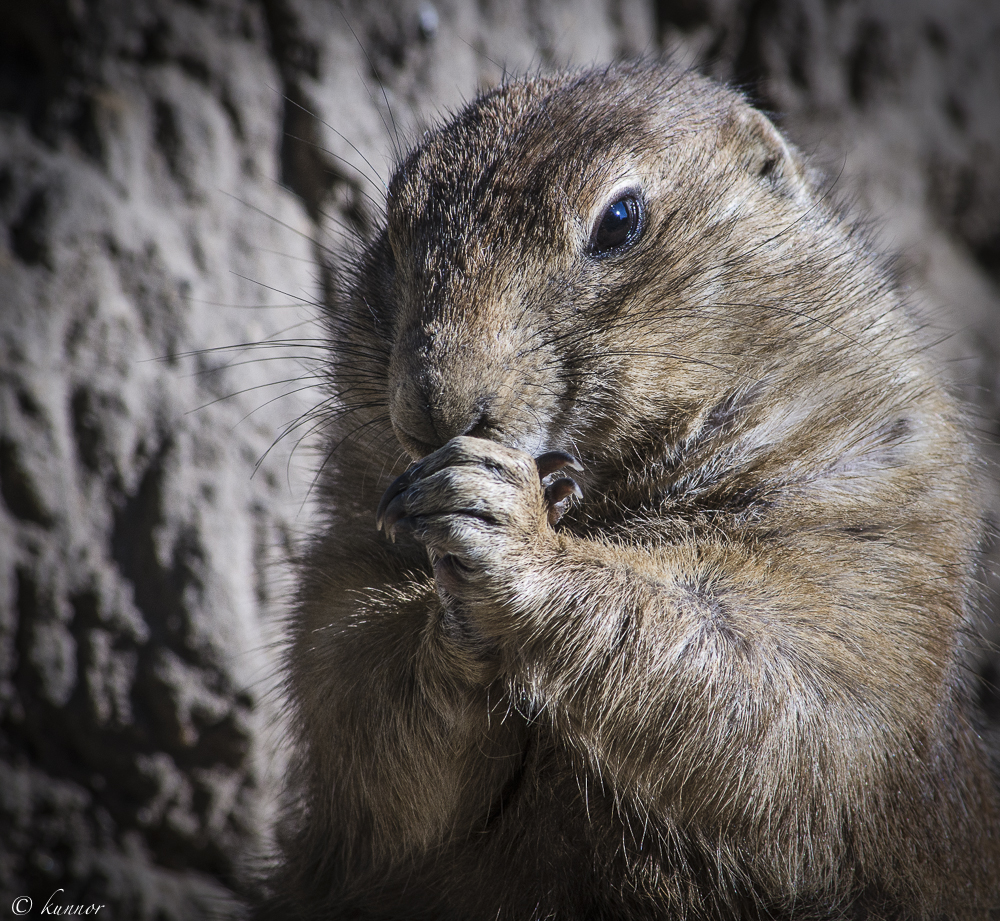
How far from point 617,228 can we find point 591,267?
0.52 ft

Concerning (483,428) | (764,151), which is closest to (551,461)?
(483,428)

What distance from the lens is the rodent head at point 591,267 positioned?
7.45ft

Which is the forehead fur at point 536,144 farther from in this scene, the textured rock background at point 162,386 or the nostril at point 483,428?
the textured rock background at point 162,386

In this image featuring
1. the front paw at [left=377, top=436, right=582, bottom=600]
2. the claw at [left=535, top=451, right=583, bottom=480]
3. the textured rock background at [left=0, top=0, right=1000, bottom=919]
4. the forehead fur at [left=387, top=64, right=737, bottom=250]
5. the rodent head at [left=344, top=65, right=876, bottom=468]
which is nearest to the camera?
the front paw at [left=377, top=436, right=582, bottom=600]

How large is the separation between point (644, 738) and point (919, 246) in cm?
446

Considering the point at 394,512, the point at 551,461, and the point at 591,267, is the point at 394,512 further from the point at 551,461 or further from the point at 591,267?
the point at 591,267

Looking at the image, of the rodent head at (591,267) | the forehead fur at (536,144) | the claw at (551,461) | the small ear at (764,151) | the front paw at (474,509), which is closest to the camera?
the front paw at (474,509)

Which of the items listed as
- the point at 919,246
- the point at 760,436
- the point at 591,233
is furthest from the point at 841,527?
the point at 919,246

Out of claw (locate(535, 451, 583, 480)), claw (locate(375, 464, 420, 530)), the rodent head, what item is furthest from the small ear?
claw (locate(375, 464, 420, 530))

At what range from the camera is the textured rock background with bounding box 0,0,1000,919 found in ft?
12.0

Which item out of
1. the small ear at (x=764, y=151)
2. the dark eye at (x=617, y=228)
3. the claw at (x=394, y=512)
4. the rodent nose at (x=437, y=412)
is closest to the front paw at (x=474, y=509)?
the claw at (x=394, y=512)

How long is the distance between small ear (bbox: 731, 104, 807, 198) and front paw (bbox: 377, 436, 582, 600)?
1378mm

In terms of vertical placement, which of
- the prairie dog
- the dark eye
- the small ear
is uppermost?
the small ear

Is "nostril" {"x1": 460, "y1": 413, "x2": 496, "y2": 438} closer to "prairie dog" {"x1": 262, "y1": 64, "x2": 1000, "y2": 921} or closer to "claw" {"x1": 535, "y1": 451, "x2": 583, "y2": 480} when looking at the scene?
"prairie dog" {"x1": 262, "y1": 64, "x2": 1000, "y2": 921}
